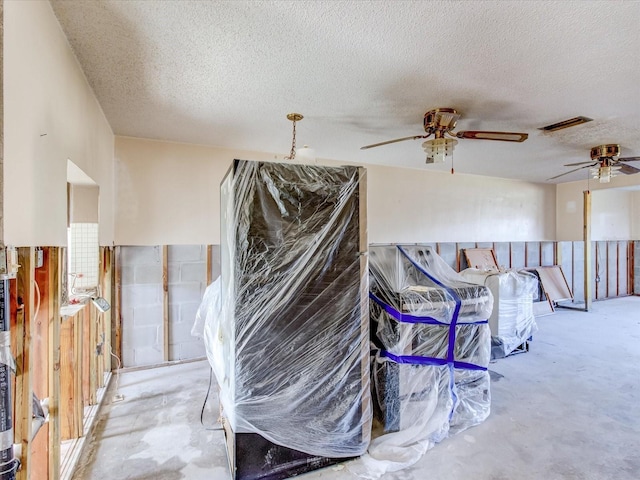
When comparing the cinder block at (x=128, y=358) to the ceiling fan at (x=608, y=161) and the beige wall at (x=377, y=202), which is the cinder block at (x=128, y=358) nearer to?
the beige wall at (x=377, y=202)

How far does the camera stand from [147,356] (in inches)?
138

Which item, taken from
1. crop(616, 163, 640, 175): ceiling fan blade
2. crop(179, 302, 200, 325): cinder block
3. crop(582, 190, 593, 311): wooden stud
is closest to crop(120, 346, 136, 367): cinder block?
crop(179, 302, 200, 325): cinder block

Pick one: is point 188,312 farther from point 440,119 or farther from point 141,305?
point 440,119

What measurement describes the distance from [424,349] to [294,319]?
0.98 m

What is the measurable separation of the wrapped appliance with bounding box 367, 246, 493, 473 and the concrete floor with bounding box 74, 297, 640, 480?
153 millimetres

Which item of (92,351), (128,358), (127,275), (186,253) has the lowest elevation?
(128,358)

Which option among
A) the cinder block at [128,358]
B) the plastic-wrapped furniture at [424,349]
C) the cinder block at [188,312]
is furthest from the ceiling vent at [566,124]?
the cinder block at [128,358]

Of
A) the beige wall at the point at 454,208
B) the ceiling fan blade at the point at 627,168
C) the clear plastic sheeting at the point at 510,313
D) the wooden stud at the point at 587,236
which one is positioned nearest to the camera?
the clear plastic sheeting at the point at 510,313

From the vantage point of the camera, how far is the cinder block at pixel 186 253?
11.9ft

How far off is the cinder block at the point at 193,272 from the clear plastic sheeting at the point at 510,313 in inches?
131

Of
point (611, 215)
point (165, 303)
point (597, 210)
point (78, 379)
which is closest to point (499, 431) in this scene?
point (78, 379)

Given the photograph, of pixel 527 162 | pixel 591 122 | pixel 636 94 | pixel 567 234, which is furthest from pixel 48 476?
pixel 567 234

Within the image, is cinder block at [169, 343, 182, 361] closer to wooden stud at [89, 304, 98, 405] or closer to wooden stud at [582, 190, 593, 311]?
wooden stud at [89, 304, 98, 405]

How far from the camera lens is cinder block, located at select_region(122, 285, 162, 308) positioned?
135 inches
